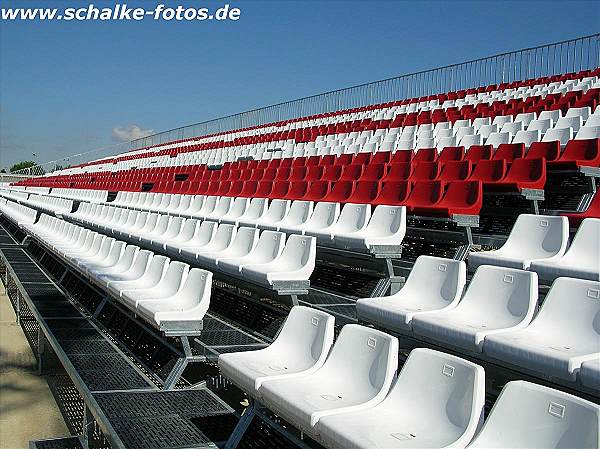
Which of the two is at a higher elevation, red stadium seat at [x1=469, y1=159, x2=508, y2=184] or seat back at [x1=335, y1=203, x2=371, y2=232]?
red stadium seat at [x1=469, y1=159, x2=508, y2=184]

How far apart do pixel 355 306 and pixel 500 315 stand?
953 millimetres

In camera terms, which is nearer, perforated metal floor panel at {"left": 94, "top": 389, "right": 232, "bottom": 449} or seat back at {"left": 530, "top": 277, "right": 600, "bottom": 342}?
seat back at {"left": 530, "top": 277, "right": 600, "bottom": 342}

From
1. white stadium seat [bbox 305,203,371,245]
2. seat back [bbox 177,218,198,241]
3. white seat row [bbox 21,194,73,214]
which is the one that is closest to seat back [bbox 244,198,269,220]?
seat back [bbox 177,218,198,241]

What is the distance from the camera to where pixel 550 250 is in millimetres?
2955

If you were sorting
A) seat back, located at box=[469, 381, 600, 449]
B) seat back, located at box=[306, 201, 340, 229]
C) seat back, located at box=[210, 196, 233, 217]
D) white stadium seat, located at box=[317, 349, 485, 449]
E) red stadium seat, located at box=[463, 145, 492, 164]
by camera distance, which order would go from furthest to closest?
1. seat back, located at box=[210, 196, 233, 217]
2. red stadium seat, located at box=[463, 145, 492, 164]
3. seat back, located at box=[306, 201, 340, 229]
4. white stadium seat, located at box=[317, 349, 485, 449]
5. seat back, located at box=[469, 381, 600, 449]

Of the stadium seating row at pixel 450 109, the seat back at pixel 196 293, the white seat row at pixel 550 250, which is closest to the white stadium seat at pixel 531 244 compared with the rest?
the white seat row at pixel 550 250

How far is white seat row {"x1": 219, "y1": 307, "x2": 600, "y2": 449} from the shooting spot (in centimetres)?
143

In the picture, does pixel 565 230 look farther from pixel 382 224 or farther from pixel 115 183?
pixel 115 183

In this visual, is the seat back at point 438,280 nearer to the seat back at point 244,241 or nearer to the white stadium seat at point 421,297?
the white stadium seat at point 421,297

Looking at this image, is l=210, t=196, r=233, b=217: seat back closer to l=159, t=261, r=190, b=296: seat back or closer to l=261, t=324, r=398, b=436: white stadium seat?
l=159, t=261, r=190, b=296: seat back

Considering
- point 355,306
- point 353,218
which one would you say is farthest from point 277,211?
point 355,306

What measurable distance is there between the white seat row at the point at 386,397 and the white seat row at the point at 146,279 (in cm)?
82

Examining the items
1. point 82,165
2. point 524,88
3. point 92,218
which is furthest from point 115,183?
point 82,165

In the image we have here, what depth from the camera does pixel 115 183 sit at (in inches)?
495
